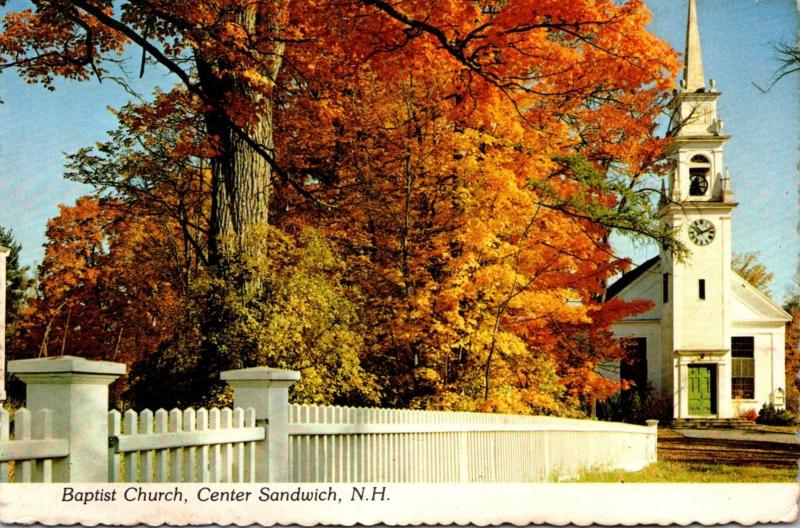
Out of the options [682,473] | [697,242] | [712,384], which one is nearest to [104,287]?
[682,473]

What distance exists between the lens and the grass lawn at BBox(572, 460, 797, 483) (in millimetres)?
7570

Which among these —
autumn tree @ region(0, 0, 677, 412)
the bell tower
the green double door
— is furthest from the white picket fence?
the green double door

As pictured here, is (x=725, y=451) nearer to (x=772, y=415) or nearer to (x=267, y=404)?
(x=772, y=415)

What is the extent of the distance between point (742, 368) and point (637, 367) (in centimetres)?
967

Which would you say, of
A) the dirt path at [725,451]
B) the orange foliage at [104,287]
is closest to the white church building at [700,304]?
the dirt path at [725,451]

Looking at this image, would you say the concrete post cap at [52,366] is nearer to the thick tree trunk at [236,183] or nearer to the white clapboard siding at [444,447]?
the white clapboard siding at [444,447]

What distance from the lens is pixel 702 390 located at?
2100 centimetres

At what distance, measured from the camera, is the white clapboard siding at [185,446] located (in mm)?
4059

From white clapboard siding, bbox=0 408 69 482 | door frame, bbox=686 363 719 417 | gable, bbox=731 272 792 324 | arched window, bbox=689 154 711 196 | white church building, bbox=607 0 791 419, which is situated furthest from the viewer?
door frame, bbox=686 363 719 417

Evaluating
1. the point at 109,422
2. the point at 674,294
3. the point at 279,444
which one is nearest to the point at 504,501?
the point at 279,444

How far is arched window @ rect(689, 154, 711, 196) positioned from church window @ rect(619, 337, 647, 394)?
13348 millimetres

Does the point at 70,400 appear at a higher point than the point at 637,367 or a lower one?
higher

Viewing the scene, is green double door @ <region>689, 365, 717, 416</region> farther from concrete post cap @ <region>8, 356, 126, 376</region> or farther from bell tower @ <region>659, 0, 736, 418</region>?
concrete post cap @ <region>8, 356, 126, 376</region>

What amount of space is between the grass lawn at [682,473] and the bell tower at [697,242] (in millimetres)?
2105
